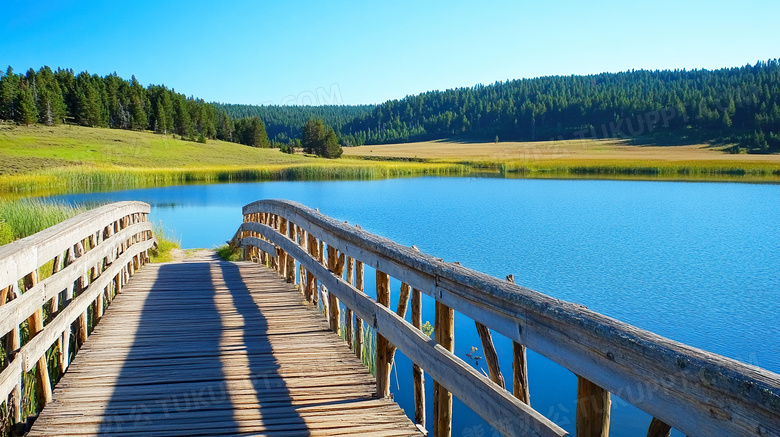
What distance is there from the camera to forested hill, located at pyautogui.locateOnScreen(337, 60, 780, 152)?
8381 cm

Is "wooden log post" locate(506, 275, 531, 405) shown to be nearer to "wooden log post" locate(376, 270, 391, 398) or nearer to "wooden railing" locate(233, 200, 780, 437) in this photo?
"wooden railing" locate(233, 200, 780, 437)

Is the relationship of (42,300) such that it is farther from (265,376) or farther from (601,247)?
(601,247)

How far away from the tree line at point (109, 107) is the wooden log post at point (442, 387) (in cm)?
8031

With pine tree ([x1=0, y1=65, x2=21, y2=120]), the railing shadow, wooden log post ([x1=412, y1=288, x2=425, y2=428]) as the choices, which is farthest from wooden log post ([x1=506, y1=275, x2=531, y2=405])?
pine tree ([x1=0, y1=65, x2=21, y2=120])

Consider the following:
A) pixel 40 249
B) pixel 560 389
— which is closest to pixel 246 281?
pixel 40 249

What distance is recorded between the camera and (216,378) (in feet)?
13.1

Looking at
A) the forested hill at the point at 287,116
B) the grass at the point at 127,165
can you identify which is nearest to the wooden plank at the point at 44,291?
the grass at the point at 127,165

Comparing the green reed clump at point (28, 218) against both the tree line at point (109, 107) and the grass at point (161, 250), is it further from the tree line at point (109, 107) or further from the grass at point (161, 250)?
the tree line at point (109, 107)

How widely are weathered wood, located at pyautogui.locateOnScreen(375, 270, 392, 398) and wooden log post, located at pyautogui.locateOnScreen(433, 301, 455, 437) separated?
0.50m

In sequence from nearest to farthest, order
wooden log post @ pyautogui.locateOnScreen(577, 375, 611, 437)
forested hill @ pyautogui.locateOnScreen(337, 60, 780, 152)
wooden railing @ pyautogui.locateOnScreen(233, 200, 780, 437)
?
wooden railing @ pyautogui.locateOnScreen(233, 200, 780, 437), wooden log post @ pyautogui.locateOnScreen(577, 375, 611, 437), forested hill @ pyautogui.locateOnScreen(337, 60, 780, 152)

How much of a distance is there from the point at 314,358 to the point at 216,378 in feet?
2.63

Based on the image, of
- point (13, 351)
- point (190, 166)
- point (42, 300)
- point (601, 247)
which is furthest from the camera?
point (190, 166)

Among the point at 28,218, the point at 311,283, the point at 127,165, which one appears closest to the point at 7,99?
the point at 127,165

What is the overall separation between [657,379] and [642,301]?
10289mm
